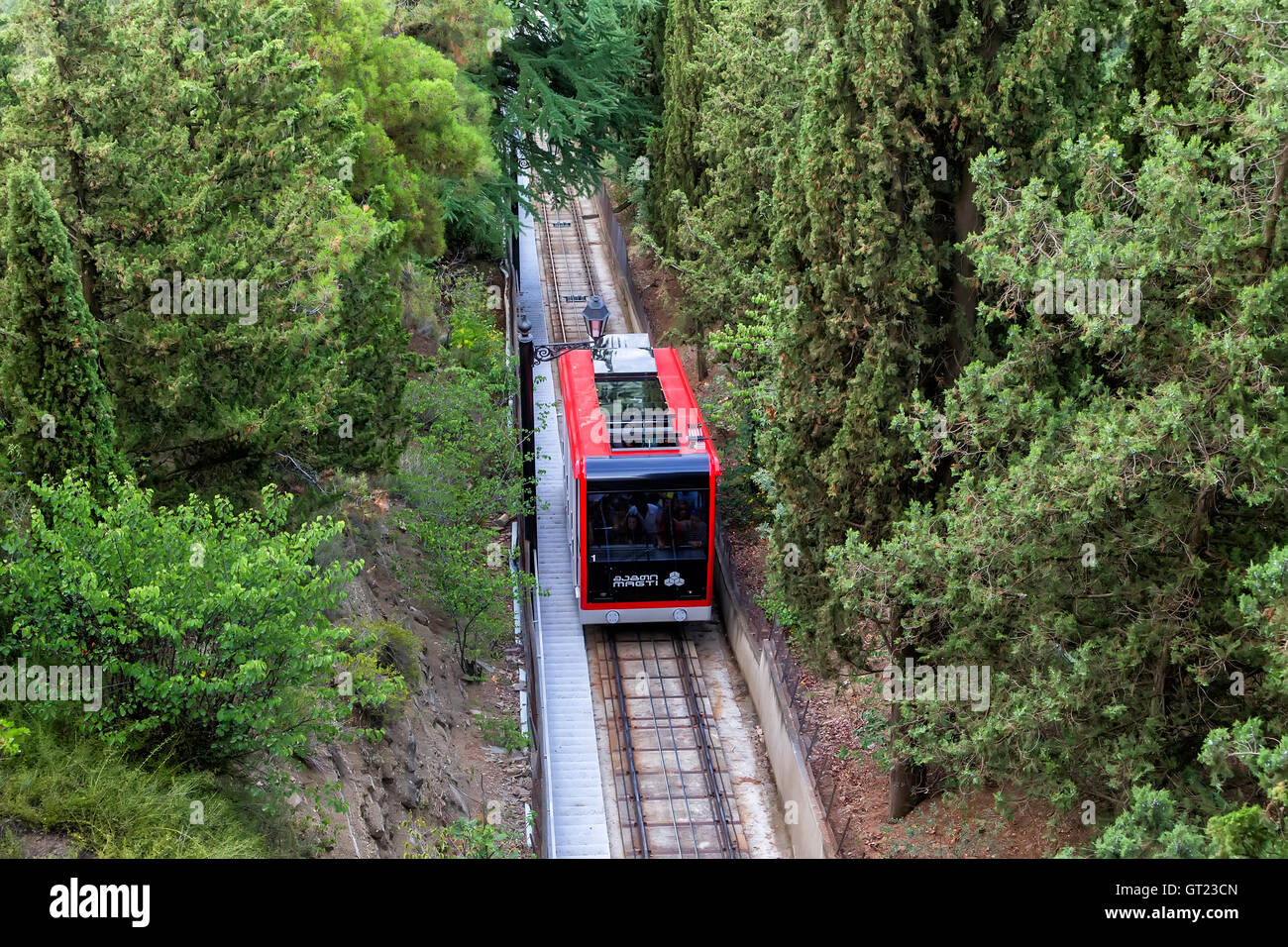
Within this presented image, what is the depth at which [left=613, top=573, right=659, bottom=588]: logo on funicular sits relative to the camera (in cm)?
2281

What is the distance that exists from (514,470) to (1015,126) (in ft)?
42.2

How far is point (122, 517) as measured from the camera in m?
10.7

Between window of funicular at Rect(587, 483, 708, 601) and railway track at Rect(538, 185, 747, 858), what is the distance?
1.73 metres

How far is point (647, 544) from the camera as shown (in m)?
22.5

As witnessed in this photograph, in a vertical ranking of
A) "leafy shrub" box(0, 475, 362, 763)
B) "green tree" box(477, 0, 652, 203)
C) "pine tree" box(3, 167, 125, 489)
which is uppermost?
"green tree" box(477, 0, 652, 203)

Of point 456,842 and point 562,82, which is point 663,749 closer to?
point 456,842

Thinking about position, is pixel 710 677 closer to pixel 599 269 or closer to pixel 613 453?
pixel 613 453

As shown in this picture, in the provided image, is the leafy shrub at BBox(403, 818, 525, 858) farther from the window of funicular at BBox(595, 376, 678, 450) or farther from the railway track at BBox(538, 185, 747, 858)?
the window of funicular at BBox(595, 376, 678, 450)

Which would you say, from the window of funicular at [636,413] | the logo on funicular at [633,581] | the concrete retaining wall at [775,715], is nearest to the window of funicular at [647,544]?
the logo on funicular at [633,581]

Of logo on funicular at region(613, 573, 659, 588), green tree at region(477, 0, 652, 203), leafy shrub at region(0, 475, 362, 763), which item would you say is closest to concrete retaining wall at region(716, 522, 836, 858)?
logo on funicular at region(613, 573, 659, 588)

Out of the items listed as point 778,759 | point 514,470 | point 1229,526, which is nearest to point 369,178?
point 514,470

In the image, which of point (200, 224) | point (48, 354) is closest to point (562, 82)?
point (200, 224)

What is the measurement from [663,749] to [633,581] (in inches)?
129

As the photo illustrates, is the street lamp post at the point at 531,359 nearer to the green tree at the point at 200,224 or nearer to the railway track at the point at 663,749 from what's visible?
the railway track at the point at 663,749
